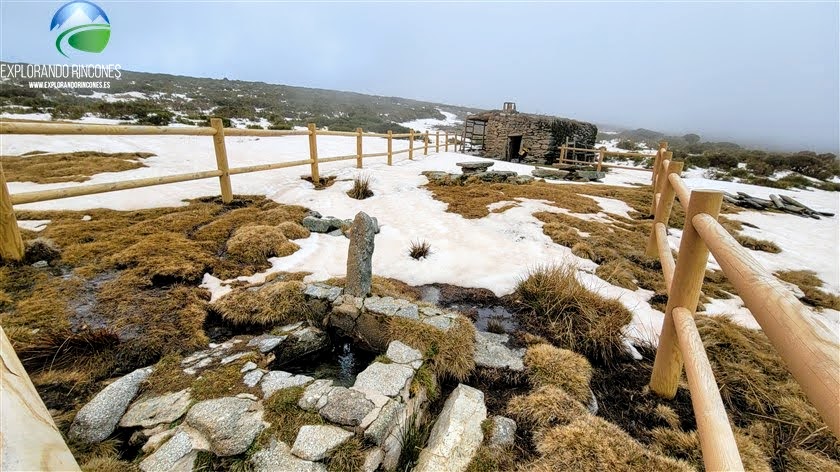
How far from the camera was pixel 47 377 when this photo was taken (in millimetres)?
2490

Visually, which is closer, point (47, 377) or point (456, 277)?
point (47, 377)

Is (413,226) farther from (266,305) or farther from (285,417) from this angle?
(285,417)

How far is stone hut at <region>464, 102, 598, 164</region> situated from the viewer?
19.0m

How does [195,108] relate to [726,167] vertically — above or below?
above

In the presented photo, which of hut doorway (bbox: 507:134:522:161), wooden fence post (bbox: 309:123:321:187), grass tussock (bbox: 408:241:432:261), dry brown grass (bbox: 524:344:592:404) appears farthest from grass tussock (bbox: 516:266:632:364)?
hut doorway (bbox: 507:134:522:161)

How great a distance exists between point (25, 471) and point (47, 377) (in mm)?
2808

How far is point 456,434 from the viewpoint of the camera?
7.22ft

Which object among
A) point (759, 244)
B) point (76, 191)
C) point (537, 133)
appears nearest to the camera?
point (76, 191)

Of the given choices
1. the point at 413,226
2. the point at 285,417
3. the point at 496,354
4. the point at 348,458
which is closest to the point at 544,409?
the point at 496,354

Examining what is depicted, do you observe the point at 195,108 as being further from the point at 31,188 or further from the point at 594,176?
the point at 594,176

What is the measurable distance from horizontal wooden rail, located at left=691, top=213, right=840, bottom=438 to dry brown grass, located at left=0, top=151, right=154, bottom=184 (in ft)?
34.4

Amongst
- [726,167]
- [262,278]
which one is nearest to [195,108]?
[262,278]

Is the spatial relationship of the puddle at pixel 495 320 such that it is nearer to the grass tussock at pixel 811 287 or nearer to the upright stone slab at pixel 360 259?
the upright stone slab at pixel 360 259

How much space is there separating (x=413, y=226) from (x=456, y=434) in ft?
15.8
